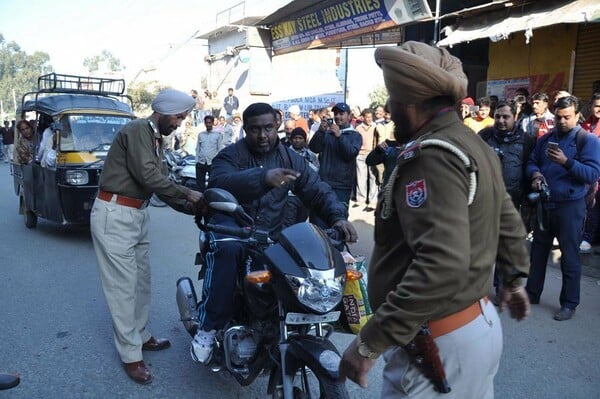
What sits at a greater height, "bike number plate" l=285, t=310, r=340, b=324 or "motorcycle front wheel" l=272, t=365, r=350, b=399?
"bike number plate" l=285, t=310, r=340, b=324

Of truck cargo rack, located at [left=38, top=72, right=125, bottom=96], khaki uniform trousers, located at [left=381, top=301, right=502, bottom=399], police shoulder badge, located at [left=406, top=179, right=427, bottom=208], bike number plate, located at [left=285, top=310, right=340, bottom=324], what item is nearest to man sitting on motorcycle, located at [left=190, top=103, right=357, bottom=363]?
bike number plate, located at [left=285, top=310, right=340, bottom=324]

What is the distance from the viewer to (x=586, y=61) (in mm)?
8828

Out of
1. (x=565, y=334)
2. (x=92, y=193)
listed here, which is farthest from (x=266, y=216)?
(x=92, y=193)

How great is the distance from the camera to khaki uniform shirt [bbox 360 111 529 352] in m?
1.46

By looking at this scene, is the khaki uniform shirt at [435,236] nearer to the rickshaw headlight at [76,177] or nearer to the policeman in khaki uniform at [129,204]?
the policeman in khaki uniform at [129,204]

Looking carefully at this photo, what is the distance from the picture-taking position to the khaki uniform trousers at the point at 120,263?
354cm

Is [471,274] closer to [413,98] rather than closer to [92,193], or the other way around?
[413,98]

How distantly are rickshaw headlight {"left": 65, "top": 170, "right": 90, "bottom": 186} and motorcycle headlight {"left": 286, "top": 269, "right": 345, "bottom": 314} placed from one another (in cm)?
602

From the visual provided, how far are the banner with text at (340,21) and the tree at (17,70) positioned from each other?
8087 cm

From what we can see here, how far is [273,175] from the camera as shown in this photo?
2742 millimetres

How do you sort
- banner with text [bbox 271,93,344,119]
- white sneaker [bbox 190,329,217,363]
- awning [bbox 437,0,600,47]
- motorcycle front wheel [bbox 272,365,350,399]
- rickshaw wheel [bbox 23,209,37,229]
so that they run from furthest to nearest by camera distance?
banner with text [bbox 271,93,344,119], rickshaw wheel [bbox 23,209,37,229], awning [bbox 437,0,600,47], white sneaker [bbox 190,329,217,363], motorcycle front wheel [bbox 272,365,350,399]

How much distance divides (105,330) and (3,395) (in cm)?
112

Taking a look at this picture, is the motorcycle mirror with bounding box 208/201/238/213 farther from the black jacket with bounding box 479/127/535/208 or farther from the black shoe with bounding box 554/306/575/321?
the black shoe with bounding box 554/306/575/321

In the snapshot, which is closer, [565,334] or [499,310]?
[499,310]
